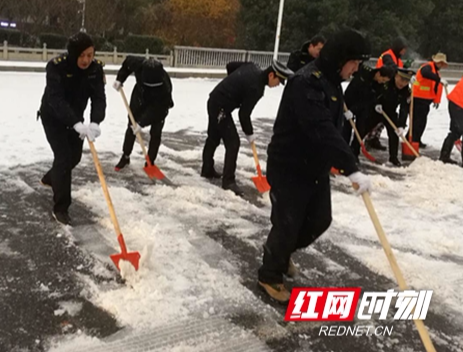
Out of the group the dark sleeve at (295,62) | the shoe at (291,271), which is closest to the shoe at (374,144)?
the dark sleeve at (295,62)

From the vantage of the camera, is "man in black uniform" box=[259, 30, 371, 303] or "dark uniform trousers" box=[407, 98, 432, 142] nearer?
"man in black uniform" box=[259, 30, 371, 303]

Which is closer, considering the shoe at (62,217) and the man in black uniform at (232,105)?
the shoe at (62,217)

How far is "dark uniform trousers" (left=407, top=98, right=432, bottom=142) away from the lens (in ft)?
27.6

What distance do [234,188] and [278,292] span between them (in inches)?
91.4

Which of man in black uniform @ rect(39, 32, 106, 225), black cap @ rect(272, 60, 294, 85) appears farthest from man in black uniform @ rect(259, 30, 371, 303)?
man in black uniform @ rect(39, 32, 106, 225)

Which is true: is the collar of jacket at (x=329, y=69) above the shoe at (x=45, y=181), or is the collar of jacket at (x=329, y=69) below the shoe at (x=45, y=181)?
above

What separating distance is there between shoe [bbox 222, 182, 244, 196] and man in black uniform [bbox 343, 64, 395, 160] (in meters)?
2.03

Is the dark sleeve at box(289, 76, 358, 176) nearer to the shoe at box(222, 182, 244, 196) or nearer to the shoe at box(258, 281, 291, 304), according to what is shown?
the shoe at box(258, 281, 291, 304)

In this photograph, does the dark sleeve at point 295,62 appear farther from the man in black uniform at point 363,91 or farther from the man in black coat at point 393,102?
the man in black coat at point 393,102

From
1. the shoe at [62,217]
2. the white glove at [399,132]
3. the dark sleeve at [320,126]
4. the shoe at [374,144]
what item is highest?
the dark sleeve at [320,126]

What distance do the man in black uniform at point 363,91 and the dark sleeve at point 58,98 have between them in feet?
12.8

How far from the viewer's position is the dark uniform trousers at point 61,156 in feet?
13.7

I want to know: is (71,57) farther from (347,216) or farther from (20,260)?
(347,216)

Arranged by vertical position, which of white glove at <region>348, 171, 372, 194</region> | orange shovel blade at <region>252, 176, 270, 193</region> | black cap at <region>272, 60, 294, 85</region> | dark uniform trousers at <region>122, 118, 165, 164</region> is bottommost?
orange shovel blade at <region>252, 176, 270, 193</region>
